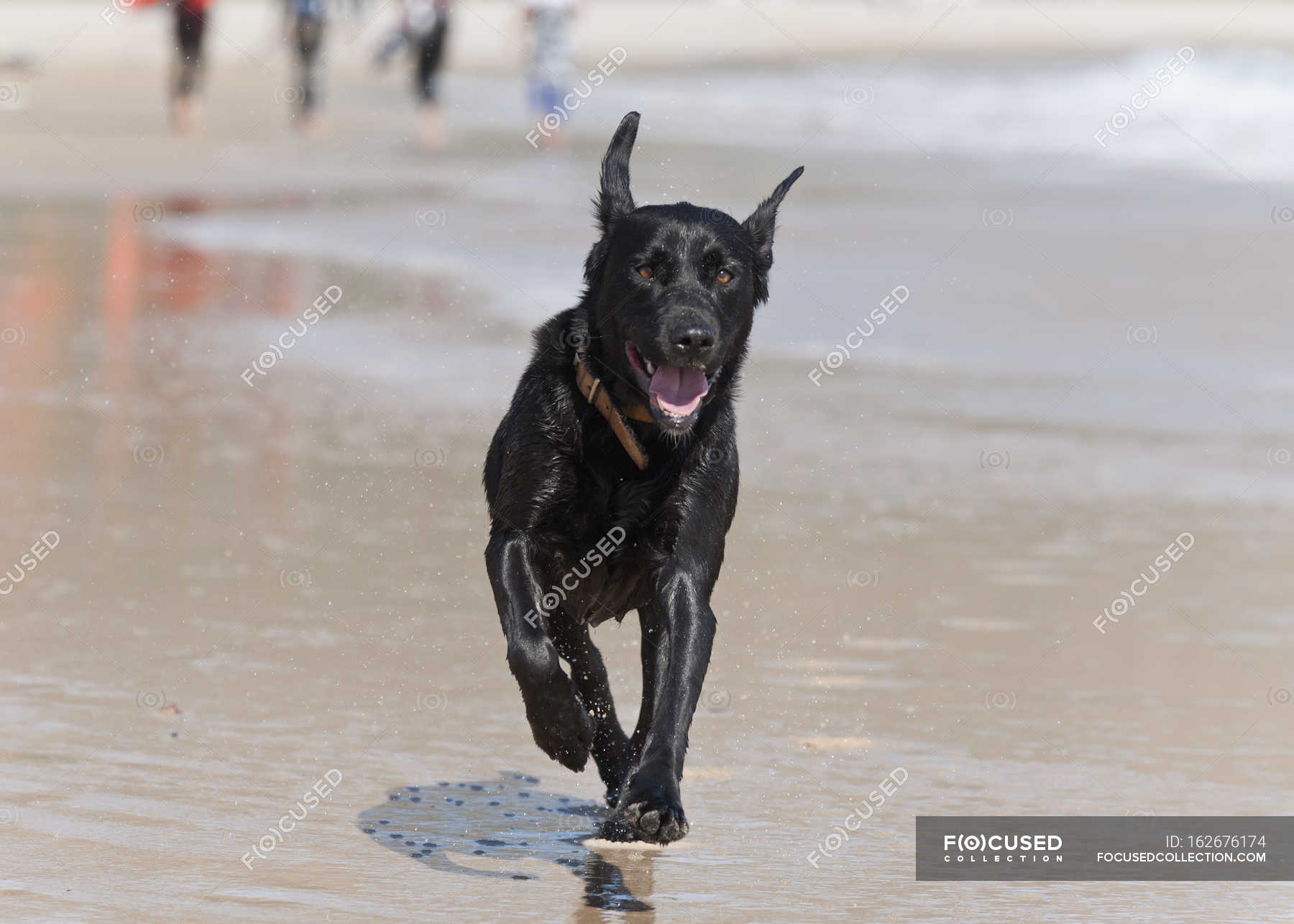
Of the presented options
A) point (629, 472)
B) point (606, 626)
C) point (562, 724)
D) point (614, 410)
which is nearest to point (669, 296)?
point (614, 410)

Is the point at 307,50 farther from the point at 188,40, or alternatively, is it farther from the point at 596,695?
the point at 596,695

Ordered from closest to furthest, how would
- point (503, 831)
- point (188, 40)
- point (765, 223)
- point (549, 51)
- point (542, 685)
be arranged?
point (542, 685), point (503, 831), point (765, 223), point (188, 40), point (549, 51)

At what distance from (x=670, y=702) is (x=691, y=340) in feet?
2.61

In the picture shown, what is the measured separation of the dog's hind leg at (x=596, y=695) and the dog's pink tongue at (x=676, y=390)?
653 millimetres

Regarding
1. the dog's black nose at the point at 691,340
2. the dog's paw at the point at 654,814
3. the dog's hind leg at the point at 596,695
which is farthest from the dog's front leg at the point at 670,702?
the dog's black nose at the point at 691,340

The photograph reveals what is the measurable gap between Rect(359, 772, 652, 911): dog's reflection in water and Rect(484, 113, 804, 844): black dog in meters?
0.10

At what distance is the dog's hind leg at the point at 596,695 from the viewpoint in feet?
16.1

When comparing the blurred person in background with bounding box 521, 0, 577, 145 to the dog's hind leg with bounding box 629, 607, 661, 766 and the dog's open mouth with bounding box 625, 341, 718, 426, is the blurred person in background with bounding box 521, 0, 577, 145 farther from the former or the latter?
the dog's hind leg with bounding box 629, 607, 661, 766

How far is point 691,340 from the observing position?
4.49 m

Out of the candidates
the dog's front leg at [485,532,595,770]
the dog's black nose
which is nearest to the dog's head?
the dog's black nose

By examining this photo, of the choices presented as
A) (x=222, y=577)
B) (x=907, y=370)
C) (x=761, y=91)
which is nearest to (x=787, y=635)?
(x=222, y=577)

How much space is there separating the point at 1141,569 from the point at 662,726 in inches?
123

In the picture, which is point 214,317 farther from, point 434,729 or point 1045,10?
point 1045,10

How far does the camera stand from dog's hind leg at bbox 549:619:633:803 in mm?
4914
